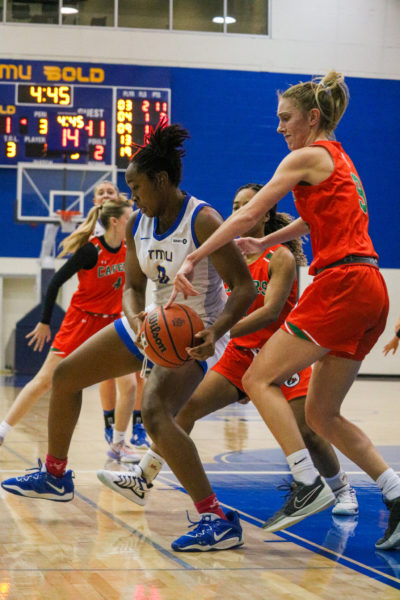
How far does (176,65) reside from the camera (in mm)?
15641

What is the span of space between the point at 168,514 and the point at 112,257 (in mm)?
2337

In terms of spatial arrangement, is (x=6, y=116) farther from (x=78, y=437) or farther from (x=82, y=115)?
(x=78, y=437)

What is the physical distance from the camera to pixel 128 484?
4.17m

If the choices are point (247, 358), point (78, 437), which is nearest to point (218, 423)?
point (78, 437)

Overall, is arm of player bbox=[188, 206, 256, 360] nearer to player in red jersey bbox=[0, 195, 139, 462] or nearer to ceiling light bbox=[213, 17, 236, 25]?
player in red jersey bbox=[0, 195, 139, 462]

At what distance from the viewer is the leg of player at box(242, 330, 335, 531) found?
3486 millimetres

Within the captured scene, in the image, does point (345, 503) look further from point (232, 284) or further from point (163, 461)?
point (232, 284)

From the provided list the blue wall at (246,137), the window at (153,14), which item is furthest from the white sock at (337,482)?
the window at (153,14)

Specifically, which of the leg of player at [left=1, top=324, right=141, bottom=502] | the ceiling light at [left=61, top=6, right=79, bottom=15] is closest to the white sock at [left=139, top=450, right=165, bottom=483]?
the leg of player at [left=1, top=324, right=141, bottom=502]

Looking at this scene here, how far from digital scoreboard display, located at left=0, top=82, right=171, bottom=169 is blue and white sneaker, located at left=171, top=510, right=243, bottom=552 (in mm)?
10963

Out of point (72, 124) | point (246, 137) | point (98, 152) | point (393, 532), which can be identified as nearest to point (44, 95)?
point (72, 124)

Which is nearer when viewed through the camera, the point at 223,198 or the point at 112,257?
the point at 112,257

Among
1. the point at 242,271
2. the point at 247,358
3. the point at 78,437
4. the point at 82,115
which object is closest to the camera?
the point at 242,271

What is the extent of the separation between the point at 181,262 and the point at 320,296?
62cm
